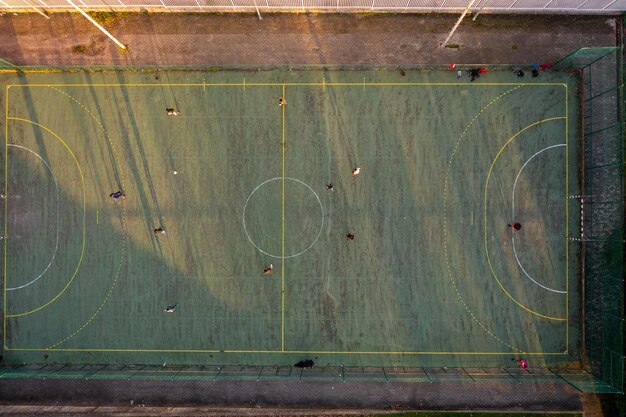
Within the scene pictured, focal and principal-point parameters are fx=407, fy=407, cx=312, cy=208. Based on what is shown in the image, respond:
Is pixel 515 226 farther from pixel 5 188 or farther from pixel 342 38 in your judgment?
pixel 5 188

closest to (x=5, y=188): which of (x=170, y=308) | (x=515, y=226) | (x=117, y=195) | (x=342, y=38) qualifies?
(x=117, y=195)

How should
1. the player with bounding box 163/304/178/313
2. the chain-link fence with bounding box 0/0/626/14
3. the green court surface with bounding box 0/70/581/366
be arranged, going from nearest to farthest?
the chain-link fence with bounding box 0/0/626/14 < the player with bounding box 163/304/178/313 < the green court surface with bounding box 0/70/581/366

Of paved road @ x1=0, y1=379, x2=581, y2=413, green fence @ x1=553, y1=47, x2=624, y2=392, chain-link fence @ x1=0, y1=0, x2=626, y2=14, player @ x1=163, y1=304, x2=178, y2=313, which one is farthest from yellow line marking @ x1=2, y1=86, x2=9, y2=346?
green fence @ x1=553, y1=47, x2=624, y2=392

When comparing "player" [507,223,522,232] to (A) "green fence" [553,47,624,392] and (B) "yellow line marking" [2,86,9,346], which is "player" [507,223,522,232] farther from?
(B) "yellow line marking" [2,86,9,346]

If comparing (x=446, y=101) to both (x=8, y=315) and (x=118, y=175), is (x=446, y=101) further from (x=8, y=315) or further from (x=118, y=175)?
(x=8, y=315)

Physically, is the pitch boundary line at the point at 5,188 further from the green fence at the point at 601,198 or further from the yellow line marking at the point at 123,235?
the green fence at the point at 601,198

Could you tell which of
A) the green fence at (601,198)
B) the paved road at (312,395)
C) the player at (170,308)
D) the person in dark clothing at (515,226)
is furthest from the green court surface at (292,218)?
the paved road at (312,395)

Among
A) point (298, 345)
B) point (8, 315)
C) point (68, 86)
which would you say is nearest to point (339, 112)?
point (298, 345)
